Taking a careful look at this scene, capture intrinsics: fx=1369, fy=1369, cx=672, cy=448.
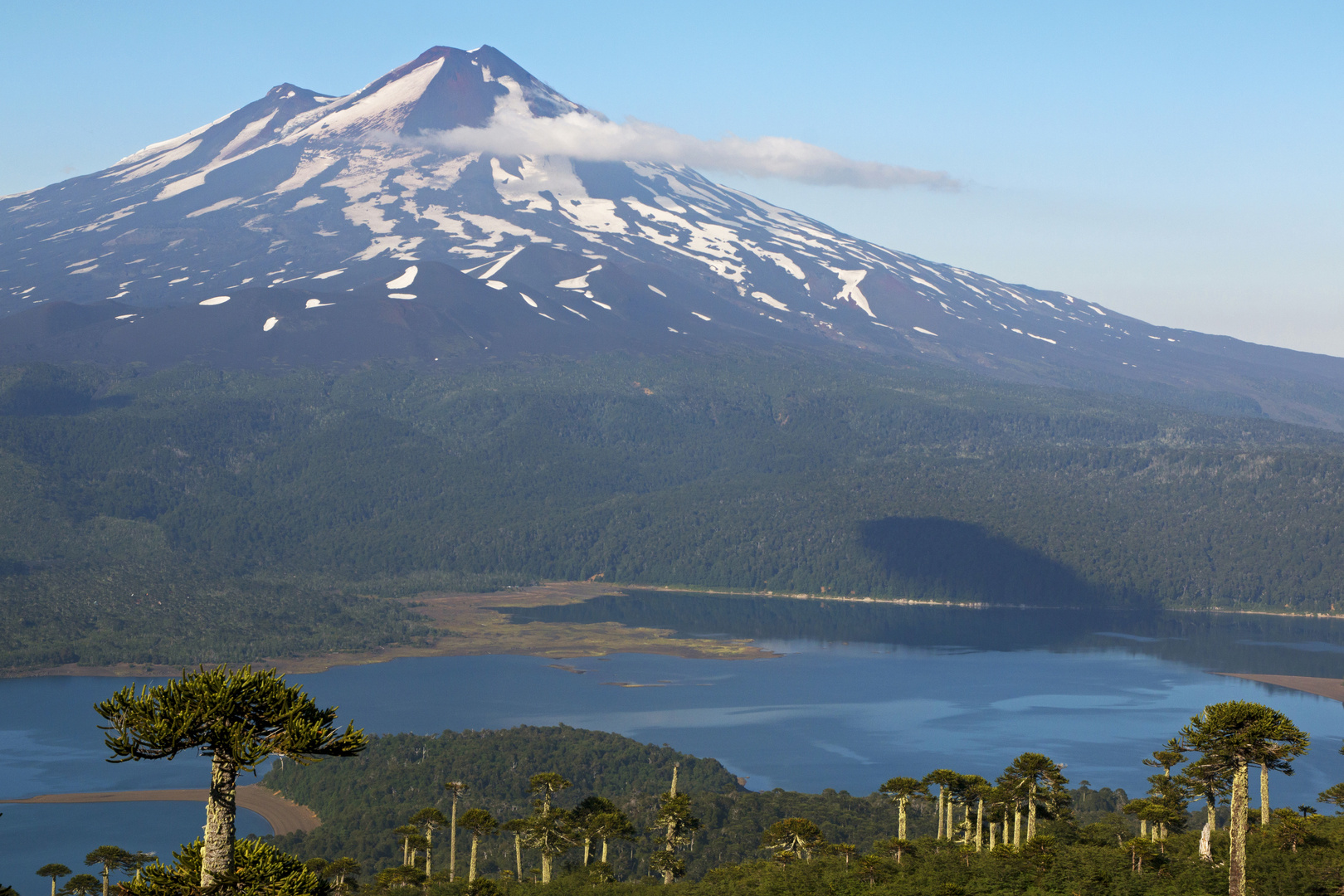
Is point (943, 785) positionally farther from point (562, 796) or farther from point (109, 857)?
point (562, 796)

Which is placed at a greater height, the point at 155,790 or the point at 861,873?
the point at 861,873

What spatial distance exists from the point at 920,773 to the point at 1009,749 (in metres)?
22.1

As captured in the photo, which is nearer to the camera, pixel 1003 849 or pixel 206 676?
pixel 206 676

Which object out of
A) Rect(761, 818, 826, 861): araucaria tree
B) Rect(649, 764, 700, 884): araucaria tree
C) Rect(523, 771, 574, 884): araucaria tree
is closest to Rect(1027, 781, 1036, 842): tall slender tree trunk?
Rect(761, 818, 826, 861): araucaria tree

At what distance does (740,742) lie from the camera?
168250 mm

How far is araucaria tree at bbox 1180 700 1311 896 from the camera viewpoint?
46.3 meters

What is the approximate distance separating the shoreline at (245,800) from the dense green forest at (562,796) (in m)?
1.47

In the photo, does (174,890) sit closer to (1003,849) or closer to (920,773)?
(1003,849)

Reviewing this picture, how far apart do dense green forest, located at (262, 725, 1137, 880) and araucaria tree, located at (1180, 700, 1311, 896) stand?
1736 inches

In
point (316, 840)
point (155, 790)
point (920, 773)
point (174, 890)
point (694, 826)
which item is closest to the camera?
point (174, 890)

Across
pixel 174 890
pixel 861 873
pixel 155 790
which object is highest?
pixel 174 890

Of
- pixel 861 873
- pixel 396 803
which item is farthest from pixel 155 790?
pixel 861 873

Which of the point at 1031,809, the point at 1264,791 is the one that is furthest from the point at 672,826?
the point at 1264,791

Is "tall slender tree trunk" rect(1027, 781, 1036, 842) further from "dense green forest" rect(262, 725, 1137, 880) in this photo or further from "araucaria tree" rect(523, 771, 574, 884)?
"araucaria tree" rect(523, 771, 574, 884)
